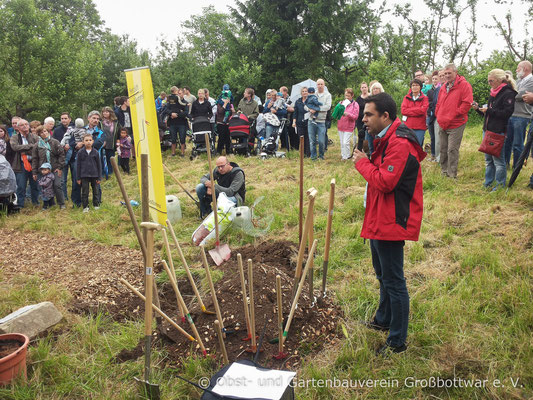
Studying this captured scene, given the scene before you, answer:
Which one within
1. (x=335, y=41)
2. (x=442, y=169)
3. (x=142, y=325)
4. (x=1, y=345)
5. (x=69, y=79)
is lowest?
(x=142, y=325)

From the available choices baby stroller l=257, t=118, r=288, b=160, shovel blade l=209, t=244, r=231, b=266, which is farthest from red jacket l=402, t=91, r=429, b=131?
shovel blade l=209, t=244, r=231, b=266

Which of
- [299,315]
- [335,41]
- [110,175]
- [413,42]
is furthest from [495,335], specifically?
[413,42]

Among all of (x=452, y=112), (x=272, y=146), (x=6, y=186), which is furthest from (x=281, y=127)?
(x=6, y=186)

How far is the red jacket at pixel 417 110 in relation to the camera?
7.71m

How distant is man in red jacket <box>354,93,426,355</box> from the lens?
2.83 metres

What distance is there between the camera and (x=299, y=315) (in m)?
3.56

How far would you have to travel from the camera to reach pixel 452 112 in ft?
22.1

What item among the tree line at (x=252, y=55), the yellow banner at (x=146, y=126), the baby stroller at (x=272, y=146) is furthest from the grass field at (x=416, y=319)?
the tree line at (x=252, y=55)

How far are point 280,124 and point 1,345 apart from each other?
8919 millimetres

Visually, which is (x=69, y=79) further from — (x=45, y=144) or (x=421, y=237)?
(x=421, y=237)

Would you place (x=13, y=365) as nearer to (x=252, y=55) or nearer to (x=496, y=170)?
(x=496, y=170)

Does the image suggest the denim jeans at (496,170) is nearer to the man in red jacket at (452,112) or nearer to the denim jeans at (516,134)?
the denim jeans at (516,134)

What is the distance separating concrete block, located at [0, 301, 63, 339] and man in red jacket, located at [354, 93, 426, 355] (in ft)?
9.87

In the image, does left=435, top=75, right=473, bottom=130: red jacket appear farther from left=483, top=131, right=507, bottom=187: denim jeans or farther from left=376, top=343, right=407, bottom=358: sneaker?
left=376, top=343, right=407, bottom=358: sneaker
